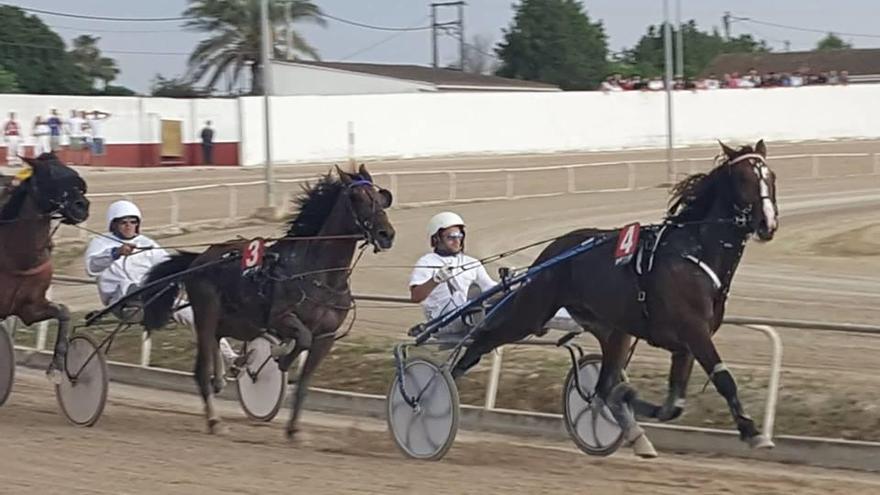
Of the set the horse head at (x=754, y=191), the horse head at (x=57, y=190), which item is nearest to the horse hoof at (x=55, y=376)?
the horse head at (x=57, y=190)

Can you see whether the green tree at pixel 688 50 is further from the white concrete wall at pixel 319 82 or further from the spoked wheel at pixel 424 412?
the spoked wheel at pixel 424 412

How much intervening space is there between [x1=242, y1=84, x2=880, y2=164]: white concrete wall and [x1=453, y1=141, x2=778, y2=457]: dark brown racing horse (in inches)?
1162

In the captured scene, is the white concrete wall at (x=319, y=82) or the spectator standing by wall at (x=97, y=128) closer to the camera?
the spectator standing by wall at (x=97, y=128)

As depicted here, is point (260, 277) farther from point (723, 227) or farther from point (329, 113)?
point (329, 113)

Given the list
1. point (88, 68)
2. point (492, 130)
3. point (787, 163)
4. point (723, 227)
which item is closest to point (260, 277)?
point (723, 227)

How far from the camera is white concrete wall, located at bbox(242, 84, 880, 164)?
130 feet

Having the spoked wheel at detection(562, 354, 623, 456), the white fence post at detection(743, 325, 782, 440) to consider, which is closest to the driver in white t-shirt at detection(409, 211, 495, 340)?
the spoked wheel at detection(562, 354, 623, 456)

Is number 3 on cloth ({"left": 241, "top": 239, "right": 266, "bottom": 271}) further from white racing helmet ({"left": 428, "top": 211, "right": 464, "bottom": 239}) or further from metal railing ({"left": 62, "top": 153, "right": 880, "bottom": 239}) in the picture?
metal railing ({"left": 62, "top": 153, "right": 880, "bottom": 239})

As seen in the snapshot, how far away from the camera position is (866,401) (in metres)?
9.64

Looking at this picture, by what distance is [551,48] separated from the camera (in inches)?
3012

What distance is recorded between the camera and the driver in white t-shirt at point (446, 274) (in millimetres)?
9617

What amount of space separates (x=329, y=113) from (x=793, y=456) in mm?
31838

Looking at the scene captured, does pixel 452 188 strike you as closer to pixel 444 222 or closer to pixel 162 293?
pixel 162 293

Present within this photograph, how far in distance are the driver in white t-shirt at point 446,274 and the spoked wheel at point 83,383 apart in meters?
2.28
